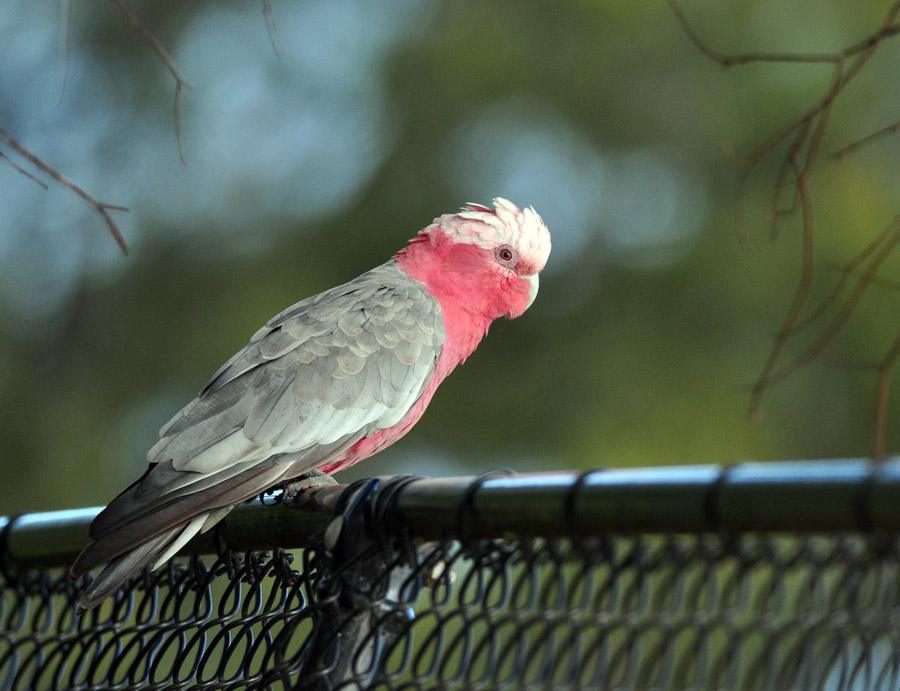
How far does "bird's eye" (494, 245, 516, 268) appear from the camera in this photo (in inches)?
154

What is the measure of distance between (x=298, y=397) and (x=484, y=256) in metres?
0.96

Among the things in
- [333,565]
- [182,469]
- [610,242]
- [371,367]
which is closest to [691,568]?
[333,565]

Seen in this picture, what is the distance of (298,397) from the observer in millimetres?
3229

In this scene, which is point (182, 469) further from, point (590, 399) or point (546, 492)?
point (590, 399)

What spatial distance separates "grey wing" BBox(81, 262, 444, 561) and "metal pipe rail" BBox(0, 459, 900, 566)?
84cm

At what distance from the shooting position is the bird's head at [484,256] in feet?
12.8

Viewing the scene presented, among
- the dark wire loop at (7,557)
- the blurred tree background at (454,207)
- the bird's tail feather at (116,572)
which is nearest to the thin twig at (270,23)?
the bird's tail feather at (116,572)

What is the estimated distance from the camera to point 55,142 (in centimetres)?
1038

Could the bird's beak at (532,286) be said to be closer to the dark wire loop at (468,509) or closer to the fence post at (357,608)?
the fence post at (357,608)

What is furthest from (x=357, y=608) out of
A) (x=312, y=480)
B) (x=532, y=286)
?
(x=532, y=286)

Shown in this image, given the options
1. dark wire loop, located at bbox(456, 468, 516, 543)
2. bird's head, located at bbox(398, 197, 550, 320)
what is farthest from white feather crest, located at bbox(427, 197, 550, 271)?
dark wire loop, located at bbox(456, 468, 516, 543)

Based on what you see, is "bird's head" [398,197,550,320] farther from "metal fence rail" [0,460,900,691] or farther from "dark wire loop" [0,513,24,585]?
"metal fence rail" [0,460,900,691]

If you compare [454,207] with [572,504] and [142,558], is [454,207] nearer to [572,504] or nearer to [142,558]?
[142,558]

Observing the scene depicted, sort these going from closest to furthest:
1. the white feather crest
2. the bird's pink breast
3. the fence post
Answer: the fence post < the bird's pink breast < the white feather crest
